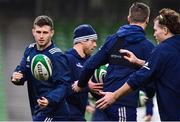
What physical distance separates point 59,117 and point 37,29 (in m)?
1.00

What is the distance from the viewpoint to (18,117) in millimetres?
15453

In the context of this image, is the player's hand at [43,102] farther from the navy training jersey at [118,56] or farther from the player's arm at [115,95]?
the player's arm at [115,95]

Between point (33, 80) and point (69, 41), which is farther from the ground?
point (33, 80)

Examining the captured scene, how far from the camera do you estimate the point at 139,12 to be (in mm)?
7980

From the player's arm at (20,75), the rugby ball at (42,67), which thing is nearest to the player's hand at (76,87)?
the rugby ball at (42,67)

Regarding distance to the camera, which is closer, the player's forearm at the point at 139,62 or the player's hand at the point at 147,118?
the player's forearm at the point at 139,62

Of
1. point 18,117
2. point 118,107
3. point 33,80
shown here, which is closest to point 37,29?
point 33,80

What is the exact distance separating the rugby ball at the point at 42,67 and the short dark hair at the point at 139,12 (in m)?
1.02

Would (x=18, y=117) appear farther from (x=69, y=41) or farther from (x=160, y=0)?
(x=160, y=0)

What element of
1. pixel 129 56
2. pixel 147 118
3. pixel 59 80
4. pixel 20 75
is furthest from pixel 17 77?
pixel 147 118

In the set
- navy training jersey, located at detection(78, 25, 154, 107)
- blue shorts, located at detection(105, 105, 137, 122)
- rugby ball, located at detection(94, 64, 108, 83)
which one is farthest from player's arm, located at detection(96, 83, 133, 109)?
rugby ball, located at detection(94, 64, 108, 83)

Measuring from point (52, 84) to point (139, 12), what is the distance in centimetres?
122

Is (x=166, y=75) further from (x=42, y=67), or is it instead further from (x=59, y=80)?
(x=42, y=67)

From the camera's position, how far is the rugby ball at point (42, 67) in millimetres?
8086
